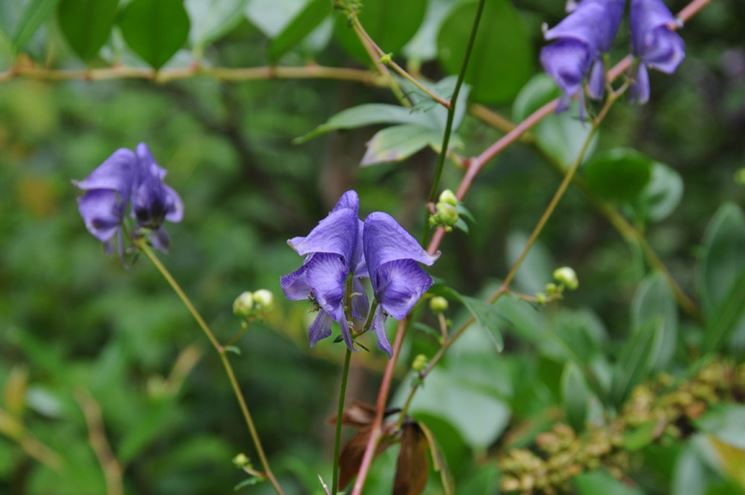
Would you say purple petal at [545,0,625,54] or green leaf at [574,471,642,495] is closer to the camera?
purple petal at [545,0,625,54]

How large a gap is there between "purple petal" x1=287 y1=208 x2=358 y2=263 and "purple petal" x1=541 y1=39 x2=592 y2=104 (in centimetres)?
17

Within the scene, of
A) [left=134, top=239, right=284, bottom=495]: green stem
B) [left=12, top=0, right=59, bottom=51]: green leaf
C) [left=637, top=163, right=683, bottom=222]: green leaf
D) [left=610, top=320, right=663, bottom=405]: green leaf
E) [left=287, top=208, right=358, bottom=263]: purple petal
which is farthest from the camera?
[left=637, top=163, right=683, bottom=222]: green leaf

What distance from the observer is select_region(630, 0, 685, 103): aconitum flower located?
503mm

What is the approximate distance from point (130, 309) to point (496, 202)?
30.0 inches

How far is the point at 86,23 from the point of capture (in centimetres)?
69

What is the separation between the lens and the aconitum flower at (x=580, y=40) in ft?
1.60

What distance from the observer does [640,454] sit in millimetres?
793

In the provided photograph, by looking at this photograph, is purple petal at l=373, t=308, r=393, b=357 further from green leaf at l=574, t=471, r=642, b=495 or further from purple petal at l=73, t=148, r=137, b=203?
green leaf at l=574, t=471, r=642, b=495

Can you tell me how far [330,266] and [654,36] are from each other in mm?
249

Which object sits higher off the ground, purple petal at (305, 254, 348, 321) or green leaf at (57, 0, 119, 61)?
green leaf at (57, 0, 119, 61)

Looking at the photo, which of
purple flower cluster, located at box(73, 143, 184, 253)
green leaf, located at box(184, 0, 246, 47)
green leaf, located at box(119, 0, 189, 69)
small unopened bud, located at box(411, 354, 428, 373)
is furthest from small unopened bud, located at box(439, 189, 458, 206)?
green leaf, located at box(184, 0, 246, 47)

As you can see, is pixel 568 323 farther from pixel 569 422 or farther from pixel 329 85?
pixel 329 85

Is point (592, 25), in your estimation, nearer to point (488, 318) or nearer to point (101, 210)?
point (488, 318)

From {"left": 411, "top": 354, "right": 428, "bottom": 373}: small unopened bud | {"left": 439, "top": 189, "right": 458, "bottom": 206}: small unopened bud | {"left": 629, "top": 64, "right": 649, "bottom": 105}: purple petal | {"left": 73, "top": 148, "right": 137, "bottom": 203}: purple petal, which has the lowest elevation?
{"left": 411, "top": 354, "right": 428, "bottom": 373}: small unopened bud
